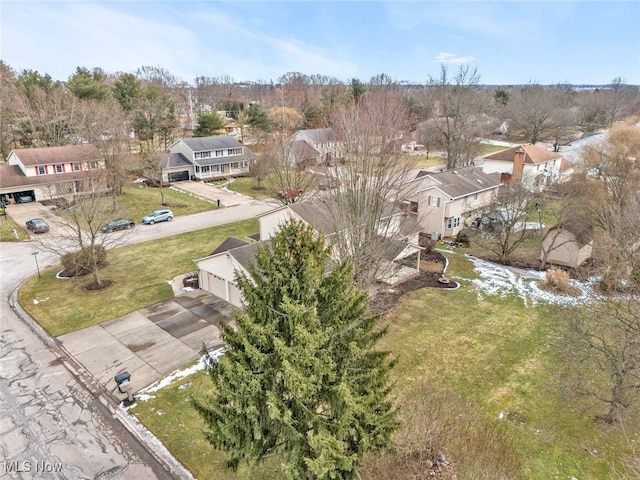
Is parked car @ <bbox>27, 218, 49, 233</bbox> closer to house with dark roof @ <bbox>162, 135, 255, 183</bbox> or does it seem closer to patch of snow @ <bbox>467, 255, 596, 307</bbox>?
house with dark roof @ <bbox>162, 135, 255, 183</bbox>

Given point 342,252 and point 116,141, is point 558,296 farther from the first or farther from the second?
point 116,141

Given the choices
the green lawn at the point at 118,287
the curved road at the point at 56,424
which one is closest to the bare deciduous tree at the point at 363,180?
the curved road at the point at 56,424

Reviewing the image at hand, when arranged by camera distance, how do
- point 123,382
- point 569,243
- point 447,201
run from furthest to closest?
point 447,201 < point 569,243 < point 123,382

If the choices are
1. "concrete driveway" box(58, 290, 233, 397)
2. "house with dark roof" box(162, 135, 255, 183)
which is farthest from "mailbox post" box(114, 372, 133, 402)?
"house with dark roof" box(162, 135, 255, 183)

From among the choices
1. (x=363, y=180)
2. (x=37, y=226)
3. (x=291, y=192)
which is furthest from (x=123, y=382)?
(x=37, y=226)

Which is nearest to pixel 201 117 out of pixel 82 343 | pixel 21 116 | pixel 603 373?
pixel 21 116

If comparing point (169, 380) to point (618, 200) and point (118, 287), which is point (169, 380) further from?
point (618, 200)
